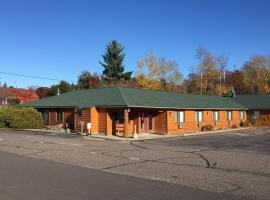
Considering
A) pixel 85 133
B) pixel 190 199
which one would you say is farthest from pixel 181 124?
pixel 190 199

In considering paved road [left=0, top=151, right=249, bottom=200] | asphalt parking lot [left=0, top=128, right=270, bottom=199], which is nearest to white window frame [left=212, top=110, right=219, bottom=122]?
asphalt parking lot [left=0, top=128, right=270, bottom=199]

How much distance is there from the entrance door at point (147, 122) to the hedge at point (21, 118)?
11.3 metres

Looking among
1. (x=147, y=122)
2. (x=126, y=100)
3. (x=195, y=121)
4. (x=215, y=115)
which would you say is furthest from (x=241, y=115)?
(x=126, y=100)

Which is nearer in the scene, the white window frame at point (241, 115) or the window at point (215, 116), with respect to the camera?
the window at point (215, 116)

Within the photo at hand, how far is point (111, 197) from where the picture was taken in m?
8.86

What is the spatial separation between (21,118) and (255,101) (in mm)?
33121

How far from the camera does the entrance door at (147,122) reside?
3641 cm

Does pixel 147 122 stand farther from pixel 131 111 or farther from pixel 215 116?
pixel 215 116

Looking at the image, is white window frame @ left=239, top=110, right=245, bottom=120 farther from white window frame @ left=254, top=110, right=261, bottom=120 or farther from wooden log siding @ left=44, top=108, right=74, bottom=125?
wooden log siding @ left=44, top=108, right=74, bottom=125

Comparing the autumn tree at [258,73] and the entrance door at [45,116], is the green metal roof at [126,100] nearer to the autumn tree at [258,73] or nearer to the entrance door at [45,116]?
the entrance door at [45,116]

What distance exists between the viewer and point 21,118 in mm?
39969

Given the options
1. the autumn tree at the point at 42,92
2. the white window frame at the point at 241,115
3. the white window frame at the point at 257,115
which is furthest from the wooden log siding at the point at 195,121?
the autumn tree at the point at 42,92

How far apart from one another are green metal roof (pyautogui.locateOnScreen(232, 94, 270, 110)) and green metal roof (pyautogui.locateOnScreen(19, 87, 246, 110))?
898cm

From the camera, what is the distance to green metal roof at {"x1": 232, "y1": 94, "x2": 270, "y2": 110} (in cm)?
5506
